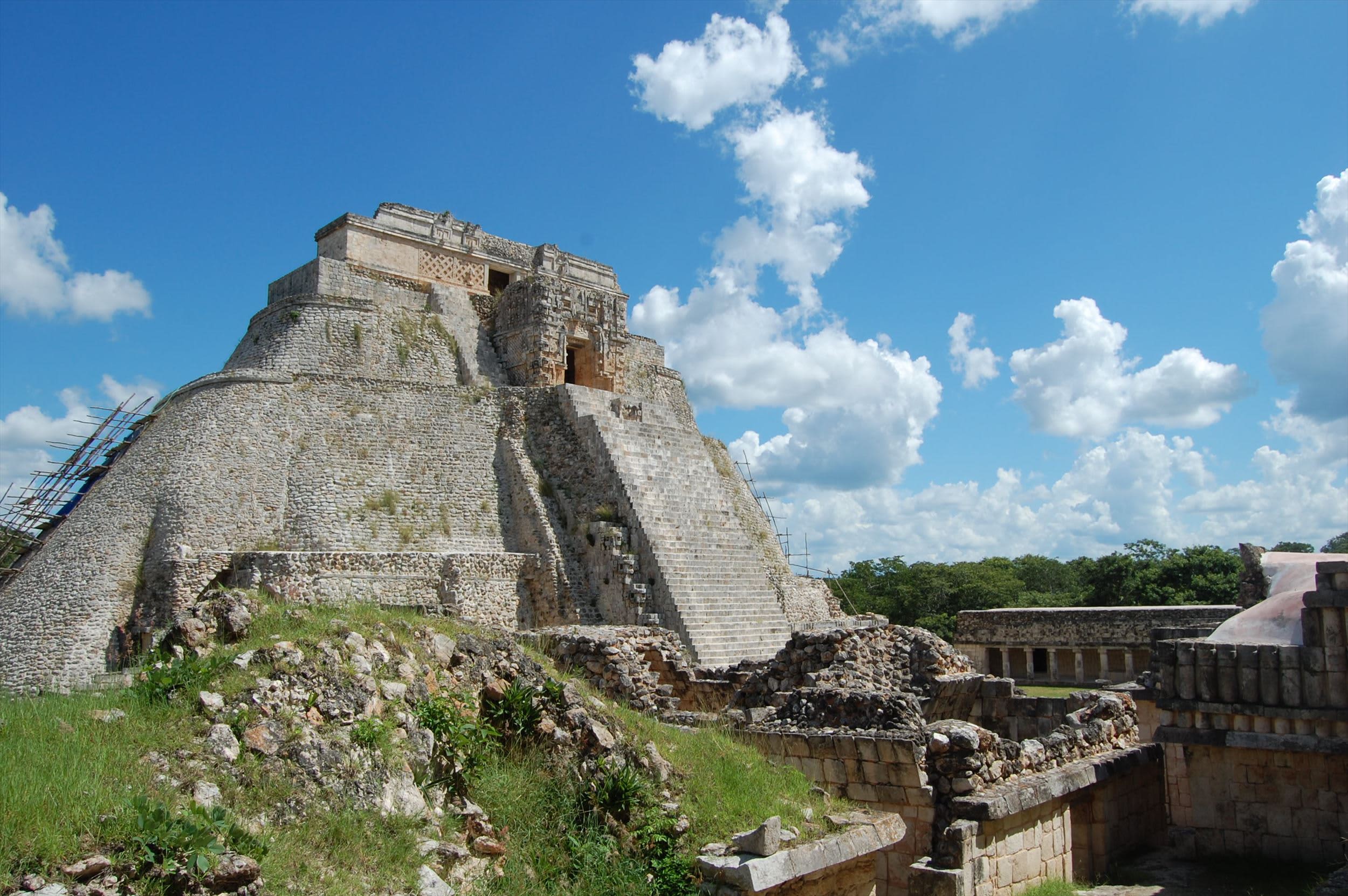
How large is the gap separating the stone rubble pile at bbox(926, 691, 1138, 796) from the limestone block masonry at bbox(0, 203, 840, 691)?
768cm

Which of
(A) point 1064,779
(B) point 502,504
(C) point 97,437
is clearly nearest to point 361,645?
(A) point 1064,779

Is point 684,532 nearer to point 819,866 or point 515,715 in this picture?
point 515,715

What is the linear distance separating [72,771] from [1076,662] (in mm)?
22882

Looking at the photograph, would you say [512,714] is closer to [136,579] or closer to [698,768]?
[698,768]

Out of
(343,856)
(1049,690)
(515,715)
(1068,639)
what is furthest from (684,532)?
(343,856)

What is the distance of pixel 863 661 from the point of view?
10.8 m

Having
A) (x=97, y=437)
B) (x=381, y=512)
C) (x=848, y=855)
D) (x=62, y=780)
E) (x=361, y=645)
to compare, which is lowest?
(x=848, y=855)

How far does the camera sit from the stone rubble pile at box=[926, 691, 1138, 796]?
7.21 metres

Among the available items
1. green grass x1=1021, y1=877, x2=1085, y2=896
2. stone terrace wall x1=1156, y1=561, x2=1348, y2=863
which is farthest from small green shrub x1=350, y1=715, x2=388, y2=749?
stone terrace wall x1=1156, y1=561, x2=1348, y2=863

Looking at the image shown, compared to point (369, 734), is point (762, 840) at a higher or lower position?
lower

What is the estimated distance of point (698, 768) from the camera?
21.6ft

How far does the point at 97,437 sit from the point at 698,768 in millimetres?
17893

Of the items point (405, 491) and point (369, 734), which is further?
point (405, 491)

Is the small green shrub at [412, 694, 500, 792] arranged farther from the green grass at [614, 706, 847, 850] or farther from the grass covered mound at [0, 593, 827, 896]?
the green grass at [614, 706, 847, 850]
